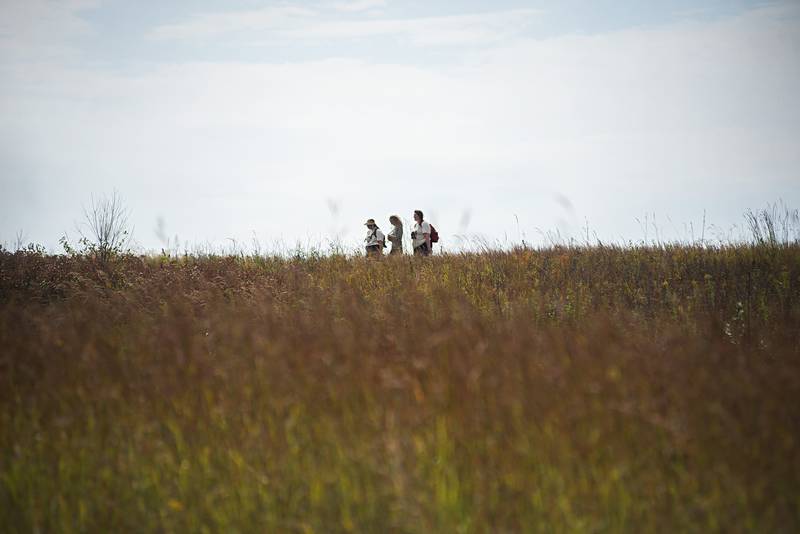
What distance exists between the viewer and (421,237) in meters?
14.6

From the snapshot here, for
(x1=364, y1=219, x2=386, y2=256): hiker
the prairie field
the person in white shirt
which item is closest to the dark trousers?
the person in white shirt

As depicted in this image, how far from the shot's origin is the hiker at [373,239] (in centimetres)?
1503

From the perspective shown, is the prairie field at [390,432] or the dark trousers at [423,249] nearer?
the prairie field at [390,432]

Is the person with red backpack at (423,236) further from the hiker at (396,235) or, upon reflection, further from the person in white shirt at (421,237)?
the hiker at (396,235)

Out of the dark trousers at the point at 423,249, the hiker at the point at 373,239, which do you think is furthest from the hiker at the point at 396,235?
the dark trousers at the point at 423,249

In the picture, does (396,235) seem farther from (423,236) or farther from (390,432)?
(390,432)

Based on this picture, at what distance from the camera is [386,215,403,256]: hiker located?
15624 mm

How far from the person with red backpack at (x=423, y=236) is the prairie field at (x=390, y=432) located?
9762mm

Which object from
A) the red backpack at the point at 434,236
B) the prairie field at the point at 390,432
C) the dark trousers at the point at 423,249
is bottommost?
the prairie field at the point at 390,432

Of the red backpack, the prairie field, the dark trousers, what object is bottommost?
the prairie field

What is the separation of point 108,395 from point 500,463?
2549mm

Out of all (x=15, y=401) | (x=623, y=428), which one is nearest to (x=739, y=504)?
(x=623, y=428)

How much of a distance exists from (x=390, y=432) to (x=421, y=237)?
11.5 m

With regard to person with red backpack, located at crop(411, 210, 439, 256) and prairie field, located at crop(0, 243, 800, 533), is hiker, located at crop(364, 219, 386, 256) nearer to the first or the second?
person with red backpack, located at crop(411, 210, 439, 256)
